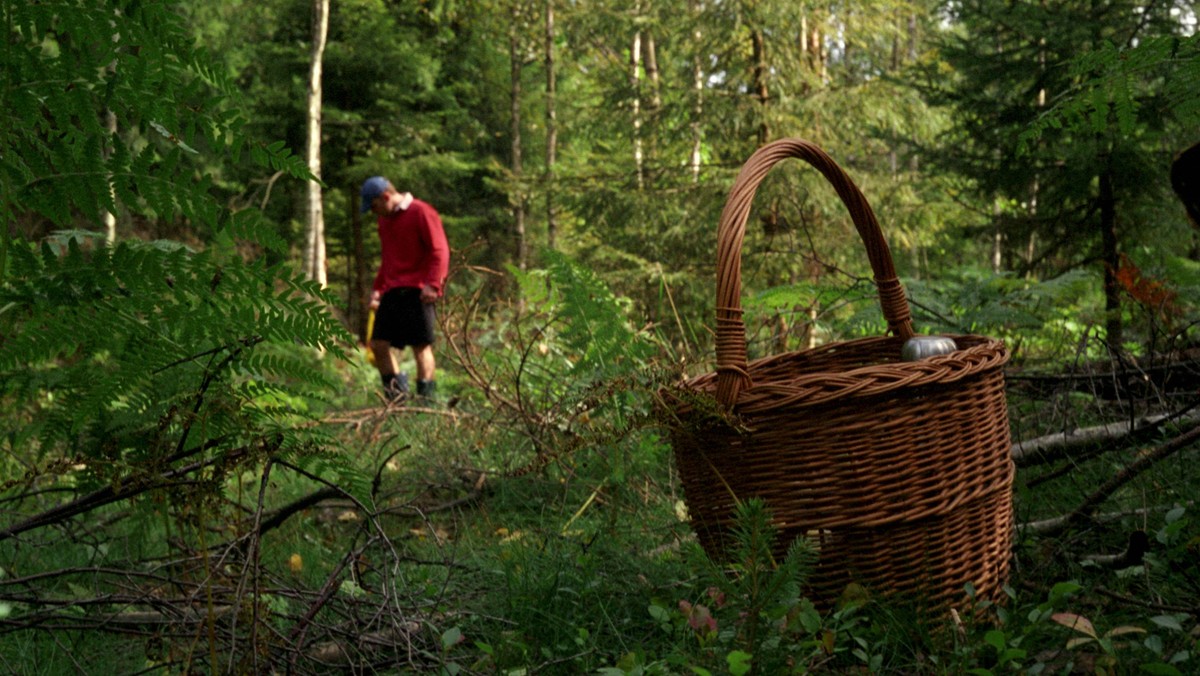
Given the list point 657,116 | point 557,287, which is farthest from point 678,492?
point 657,116

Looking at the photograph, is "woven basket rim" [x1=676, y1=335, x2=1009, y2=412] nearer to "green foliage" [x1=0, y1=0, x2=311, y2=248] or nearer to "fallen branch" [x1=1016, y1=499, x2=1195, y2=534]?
"fallen branch" [x1=1016, y1=499, x2=1195, y2=534]

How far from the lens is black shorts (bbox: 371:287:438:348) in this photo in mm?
6723

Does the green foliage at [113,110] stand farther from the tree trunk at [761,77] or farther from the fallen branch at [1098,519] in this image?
the tree trunk at [761,77]

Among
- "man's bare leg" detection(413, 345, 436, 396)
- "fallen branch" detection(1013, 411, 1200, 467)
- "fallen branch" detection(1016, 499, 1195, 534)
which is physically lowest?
"man's bare leg" detection(413, 345, 436, 396)

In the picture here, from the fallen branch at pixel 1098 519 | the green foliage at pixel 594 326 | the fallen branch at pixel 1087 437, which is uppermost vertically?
the green foliage at pixel 594 326

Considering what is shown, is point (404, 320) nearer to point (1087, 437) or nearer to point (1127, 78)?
point (1087, 437)

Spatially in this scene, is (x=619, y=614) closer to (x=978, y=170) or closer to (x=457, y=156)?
(x=978, y=170)

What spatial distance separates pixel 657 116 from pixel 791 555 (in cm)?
836

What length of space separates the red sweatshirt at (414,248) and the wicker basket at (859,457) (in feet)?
16.0

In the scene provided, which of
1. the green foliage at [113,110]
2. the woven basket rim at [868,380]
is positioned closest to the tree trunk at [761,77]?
the woven basket rim at [868,380]

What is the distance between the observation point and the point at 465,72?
17.2m

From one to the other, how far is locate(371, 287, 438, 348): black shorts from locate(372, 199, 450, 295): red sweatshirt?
0.09 m

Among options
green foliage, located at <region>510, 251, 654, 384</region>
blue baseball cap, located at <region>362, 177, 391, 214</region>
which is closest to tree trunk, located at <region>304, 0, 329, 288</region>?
blue baseball cap, located at <region>362, 177, 391, 214</region>

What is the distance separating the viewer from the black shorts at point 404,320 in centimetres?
672
